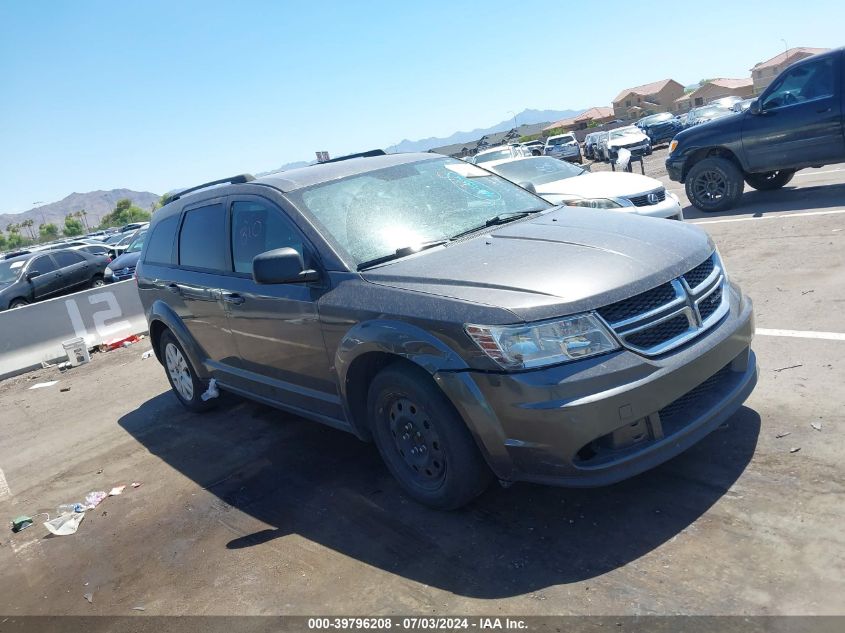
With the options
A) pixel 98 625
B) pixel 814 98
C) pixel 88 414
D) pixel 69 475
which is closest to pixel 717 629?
pixel 98 625

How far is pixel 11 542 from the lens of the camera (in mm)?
4770

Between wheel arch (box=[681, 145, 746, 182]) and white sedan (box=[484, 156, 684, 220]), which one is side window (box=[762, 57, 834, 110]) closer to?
wheel arch (box=[681, 145, 746, 182])

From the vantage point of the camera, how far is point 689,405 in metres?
3.45

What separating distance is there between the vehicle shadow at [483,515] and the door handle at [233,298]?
1192 millimetres

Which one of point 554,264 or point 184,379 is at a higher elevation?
point 554,264

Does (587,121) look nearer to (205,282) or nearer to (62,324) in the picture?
(62,324)

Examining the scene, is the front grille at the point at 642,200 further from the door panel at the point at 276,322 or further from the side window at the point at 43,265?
the side window at the point at 43,265

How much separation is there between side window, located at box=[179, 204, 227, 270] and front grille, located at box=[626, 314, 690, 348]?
3122mm

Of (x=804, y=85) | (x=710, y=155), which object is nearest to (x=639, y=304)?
(x=804, y=85)

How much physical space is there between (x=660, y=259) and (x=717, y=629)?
171 cm

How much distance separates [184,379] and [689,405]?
15.4 feet

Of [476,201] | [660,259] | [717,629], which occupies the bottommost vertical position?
[717,629]

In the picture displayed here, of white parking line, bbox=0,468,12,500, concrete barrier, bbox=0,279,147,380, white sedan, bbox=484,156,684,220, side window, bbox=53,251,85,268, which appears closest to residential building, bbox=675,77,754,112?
side window, bbox=53,251,85,268

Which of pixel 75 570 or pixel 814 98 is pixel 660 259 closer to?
pixel 75 570
